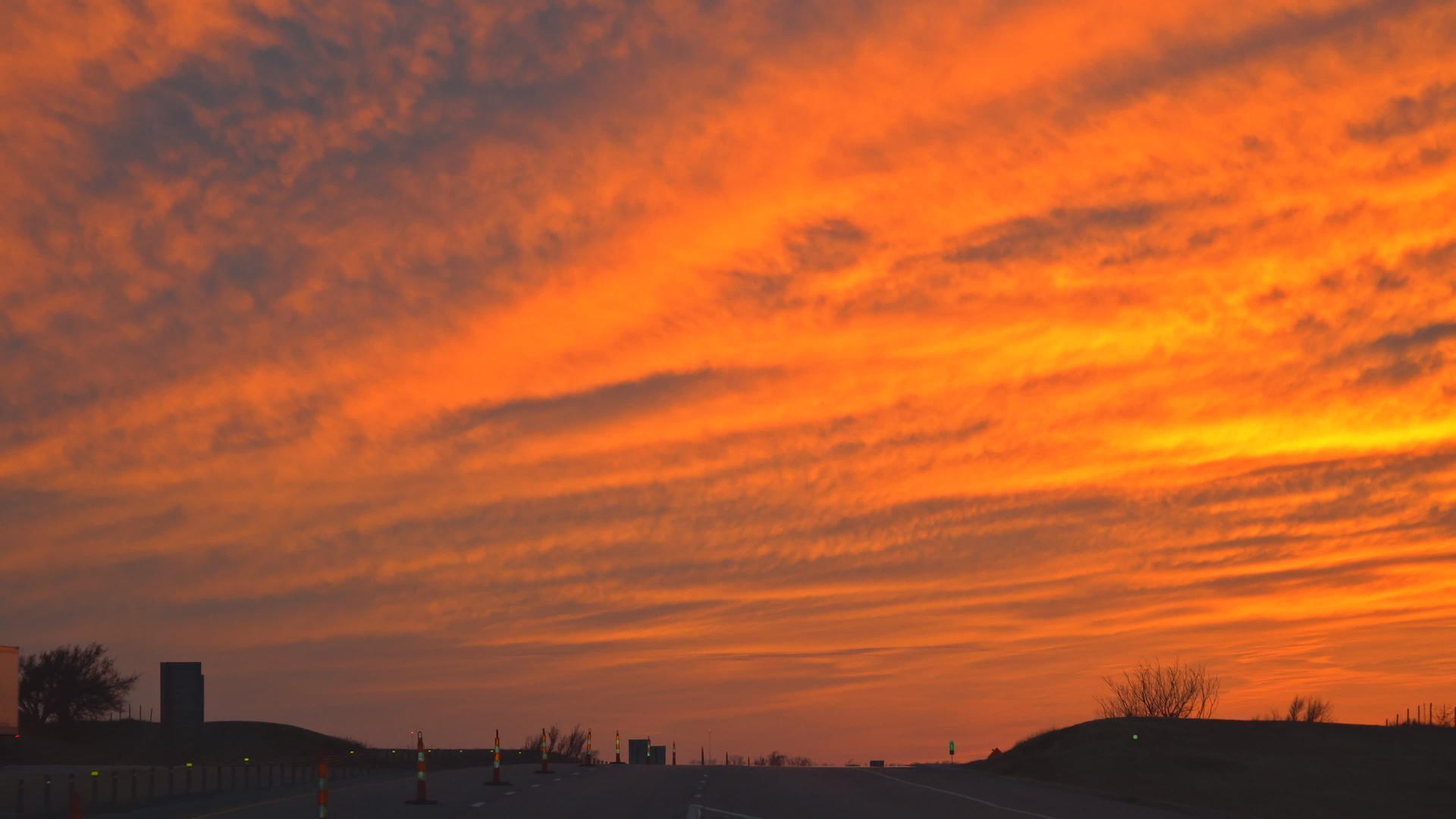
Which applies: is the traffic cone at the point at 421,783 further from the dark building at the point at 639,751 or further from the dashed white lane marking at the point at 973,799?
the dark building at the point at 639,751

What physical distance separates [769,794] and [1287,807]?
46.8ft

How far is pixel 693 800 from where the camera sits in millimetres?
37656

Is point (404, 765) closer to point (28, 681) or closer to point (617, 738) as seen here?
point (617, 738)

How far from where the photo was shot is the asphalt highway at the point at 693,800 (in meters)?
32.9

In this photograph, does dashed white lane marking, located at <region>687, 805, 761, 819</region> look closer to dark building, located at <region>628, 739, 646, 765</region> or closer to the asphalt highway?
the asphalt highway

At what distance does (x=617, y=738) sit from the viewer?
7875 cm

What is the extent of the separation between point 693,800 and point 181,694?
136 ft

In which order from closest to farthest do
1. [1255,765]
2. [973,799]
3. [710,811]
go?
[710,811] → [973,799] → [1255,765]

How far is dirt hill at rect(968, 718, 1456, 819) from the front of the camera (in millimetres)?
44562

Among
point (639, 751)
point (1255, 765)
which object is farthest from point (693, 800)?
point (639, 751)

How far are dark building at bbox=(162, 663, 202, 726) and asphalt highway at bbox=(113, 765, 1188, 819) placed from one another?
62.7ft

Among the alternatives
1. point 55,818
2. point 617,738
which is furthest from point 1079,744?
point 55,818

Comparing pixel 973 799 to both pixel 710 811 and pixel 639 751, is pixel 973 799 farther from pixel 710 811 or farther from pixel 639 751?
pixel 639 751

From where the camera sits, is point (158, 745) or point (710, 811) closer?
point (710, 811)
